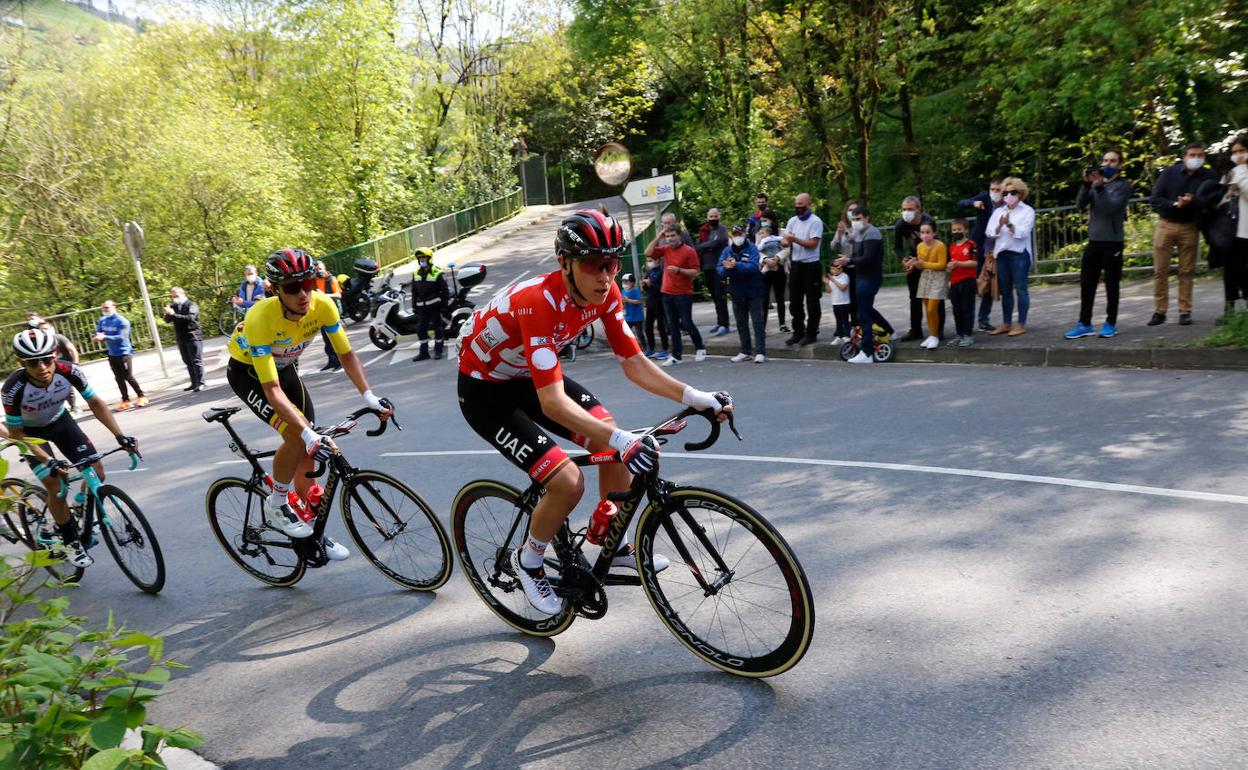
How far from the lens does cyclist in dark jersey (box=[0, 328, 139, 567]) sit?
6.39 m

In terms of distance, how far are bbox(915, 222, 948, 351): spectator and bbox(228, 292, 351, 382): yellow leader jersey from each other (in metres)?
7.77

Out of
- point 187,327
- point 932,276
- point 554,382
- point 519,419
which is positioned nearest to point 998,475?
point 519,419

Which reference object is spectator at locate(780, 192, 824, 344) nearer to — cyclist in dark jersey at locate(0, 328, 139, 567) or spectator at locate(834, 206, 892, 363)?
spectator at locate(834, 206, 892, 363)

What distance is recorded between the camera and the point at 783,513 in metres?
6.13

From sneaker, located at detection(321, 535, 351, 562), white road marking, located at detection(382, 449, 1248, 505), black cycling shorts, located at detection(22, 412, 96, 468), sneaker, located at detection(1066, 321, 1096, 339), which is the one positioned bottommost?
white road marking, located at detection(382, 449, 1248, 505)

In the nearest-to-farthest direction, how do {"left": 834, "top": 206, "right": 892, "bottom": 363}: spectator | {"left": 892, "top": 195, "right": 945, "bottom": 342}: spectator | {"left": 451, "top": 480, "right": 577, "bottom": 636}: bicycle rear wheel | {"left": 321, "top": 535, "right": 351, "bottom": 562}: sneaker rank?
{"left": 451, "top": 480, "right": 577, "bottom": 636}: bicycle rear wheel
{"left": 321, "top": 535, "right": 351, "bottom": 562}: sneaker
{"left": 834, "top": 206, "right": 892, "bottom": 363}: spectator
{"left": 892, "top": 195, "right": 945, "bottom": 342}: spectator

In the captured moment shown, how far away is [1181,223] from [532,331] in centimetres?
918

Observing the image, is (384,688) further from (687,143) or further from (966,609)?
(687,143)

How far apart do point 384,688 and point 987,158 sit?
2328 centimetres

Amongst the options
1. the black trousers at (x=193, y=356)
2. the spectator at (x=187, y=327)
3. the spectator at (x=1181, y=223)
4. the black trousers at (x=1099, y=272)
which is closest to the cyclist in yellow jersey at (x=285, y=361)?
the black trousers at (x=1099, y=272)

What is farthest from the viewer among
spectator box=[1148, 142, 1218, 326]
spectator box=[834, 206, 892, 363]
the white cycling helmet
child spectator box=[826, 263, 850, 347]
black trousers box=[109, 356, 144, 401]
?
black trousers box=[109, 356, 144, 401]

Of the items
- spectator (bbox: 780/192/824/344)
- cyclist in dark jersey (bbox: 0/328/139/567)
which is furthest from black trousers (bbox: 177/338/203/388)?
spectator (bbox: 780/192/824/344)

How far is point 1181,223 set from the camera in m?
10.1

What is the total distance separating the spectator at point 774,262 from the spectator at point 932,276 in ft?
7.79
